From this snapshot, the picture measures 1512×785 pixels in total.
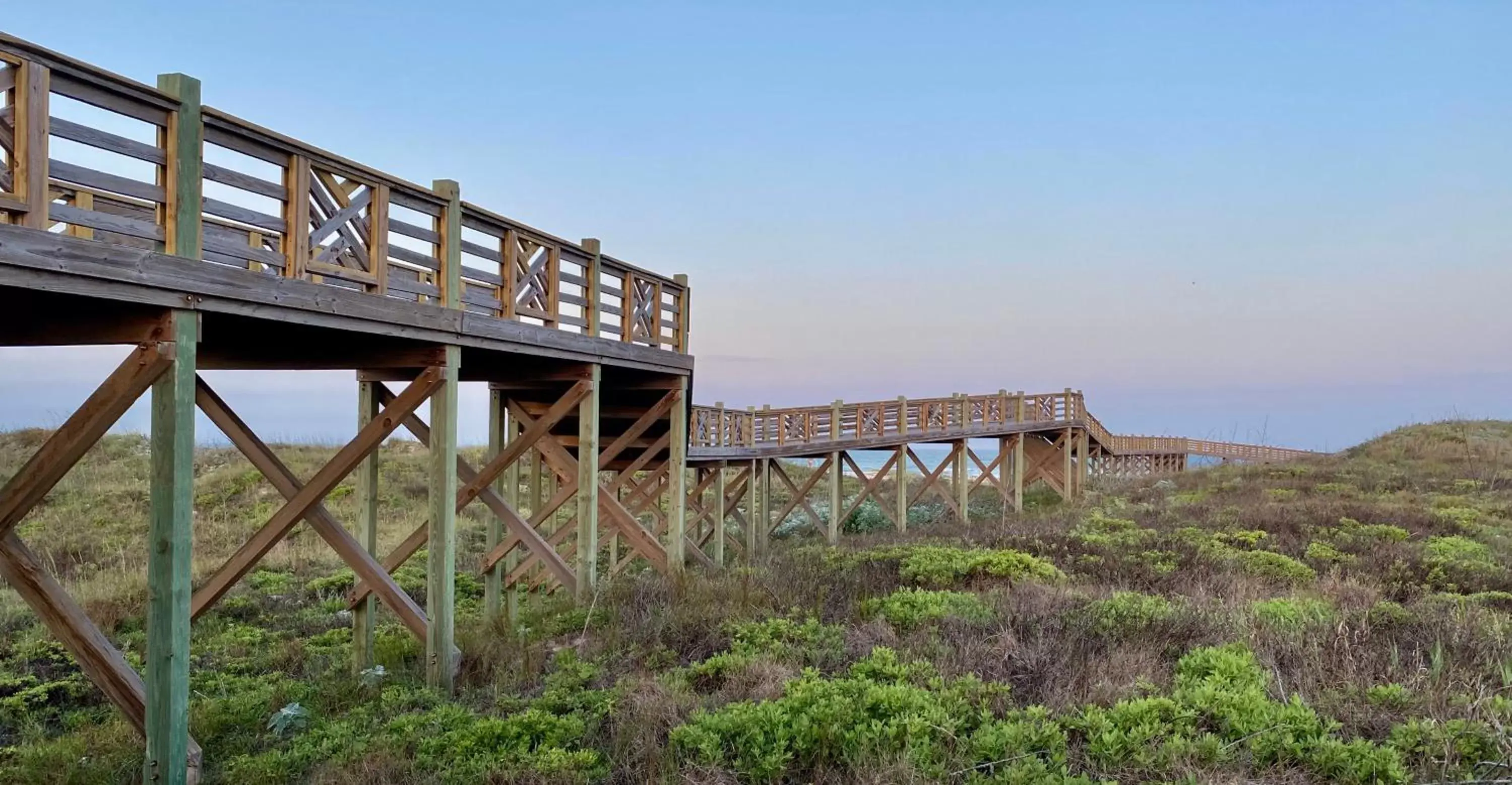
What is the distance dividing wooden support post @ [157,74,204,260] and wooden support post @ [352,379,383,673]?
3.24 m

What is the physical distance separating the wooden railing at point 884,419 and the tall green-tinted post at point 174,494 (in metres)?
11.7

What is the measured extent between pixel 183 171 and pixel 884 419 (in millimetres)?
18530

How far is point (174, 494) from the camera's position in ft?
16.2

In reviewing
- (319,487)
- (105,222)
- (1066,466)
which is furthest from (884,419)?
(105,222)

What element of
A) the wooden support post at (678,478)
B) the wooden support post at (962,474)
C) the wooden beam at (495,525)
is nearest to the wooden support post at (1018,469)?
the wooden support post at (962,474)

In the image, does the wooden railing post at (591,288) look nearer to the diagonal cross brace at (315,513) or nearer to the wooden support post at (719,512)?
the diagonal cross brace at (315,513)

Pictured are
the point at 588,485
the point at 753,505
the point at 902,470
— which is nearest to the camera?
the point at 588,485

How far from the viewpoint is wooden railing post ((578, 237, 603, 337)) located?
9766mm

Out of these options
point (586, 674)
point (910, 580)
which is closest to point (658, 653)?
point (586, 674)

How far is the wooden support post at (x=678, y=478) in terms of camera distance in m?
11.8

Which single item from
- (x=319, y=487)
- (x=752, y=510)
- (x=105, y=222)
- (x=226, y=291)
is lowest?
(x=752, y=510)

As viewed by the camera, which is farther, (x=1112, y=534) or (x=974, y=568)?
(x=1112, y=534)

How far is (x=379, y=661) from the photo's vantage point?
8359 mm

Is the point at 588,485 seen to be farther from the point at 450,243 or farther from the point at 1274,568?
the point at 1274,568
